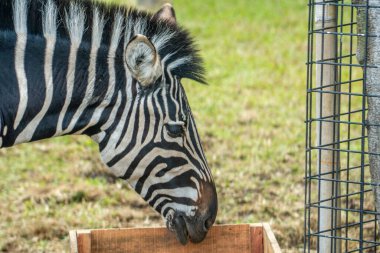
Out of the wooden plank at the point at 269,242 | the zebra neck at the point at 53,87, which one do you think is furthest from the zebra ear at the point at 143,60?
the wooden plank at the point at 269,242

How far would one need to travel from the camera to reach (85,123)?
4539mm

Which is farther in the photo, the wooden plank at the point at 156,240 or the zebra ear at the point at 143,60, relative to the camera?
the wooden plank at the point at 156,240

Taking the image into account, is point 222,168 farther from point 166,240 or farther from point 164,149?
point 164,149

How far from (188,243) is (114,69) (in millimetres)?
1088

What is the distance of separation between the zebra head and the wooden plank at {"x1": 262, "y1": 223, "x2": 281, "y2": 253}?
1.15 feet

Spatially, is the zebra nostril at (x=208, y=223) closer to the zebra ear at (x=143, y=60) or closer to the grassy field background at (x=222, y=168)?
the zebra ear at (x=143, y=60)

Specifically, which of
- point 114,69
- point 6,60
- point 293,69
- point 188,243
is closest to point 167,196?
point 188,243

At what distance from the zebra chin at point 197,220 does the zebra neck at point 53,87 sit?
0.66 m

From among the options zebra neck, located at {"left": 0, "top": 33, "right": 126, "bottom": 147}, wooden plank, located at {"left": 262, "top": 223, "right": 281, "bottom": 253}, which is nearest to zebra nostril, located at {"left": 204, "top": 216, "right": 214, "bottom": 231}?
wooden plank, located at {"left": 262, "top": 223, "right": 281, "bottom": 253}

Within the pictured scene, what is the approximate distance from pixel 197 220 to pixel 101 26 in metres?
1.16

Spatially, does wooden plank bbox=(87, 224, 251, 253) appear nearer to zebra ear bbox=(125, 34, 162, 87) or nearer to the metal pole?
the metal pole

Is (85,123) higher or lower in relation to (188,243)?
higher

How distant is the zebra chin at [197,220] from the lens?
457 cm

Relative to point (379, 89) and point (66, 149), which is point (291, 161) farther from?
point (379, 89)
